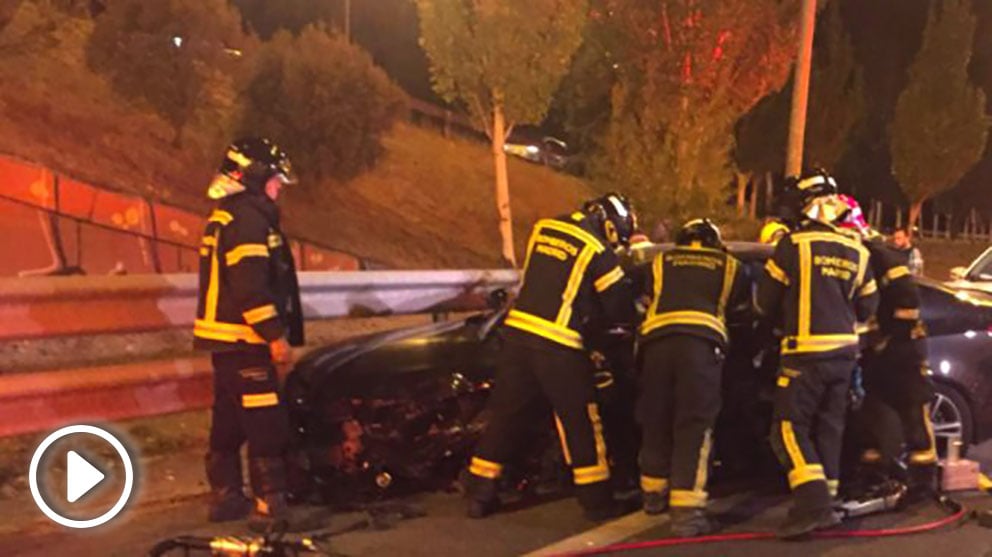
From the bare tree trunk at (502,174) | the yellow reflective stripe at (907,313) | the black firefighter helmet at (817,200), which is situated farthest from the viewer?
the bare tree trunk at (502,174)

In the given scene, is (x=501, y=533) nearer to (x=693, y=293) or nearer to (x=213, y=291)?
(x=693, y=293)

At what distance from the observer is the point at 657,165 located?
13508 mm

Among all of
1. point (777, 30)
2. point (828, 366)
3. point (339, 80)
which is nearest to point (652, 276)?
point (828, 366)

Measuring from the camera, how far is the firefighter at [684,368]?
16.9 ft

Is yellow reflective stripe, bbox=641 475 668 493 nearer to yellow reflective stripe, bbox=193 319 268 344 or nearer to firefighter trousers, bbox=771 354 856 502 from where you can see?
firefighter trousers, bbox=771 354 856 502

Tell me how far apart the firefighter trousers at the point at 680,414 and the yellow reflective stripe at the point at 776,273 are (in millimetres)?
469

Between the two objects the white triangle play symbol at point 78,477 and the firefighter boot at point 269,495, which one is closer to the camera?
the firefighter boot at point 269,495

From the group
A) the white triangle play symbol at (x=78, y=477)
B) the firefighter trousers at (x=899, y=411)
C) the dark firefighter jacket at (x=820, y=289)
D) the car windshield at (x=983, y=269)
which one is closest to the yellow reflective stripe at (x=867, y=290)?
the dark firefighter jacket at (x=820, y=289)

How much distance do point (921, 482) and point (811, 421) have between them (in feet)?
3.08

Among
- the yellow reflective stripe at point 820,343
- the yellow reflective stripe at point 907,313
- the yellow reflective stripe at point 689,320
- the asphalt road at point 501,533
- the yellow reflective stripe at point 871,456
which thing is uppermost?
the yellow reflective stripe at point 907,313

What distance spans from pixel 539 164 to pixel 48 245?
17.1 m

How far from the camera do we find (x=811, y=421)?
5191mm

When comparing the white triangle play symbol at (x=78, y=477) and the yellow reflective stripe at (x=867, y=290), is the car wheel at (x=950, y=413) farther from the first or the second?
the white triangle play symbol at (x=78, y=477)
